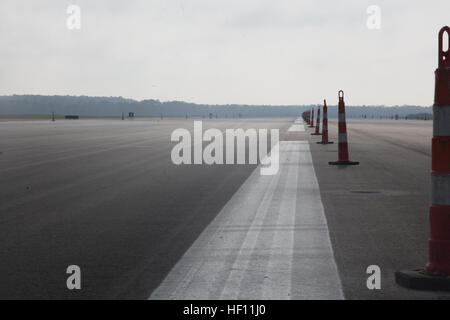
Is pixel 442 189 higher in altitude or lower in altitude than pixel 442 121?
lower

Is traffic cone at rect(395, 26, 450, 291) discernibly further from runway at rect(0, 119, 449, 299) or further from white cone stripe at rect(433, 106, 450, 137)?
runway at rect(0, 119, 449, 299)

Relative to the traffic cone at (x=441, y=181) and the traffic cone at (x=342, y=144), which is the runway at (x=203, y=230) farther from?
the traffic cone at (x=342, y=144)

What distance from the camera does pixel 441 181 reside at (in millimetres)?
5031

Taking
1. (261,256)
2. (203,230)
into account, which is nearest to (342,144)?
(203,230)

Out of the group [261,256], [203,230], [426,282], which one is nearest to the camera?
[426,282]

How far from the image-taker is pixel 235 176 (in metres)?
Answer: 12.3

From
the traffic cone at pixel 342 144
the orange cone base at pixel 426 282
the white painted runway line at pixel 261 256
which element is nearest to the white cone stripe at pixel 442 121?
the orange cone base at pixel 426 282

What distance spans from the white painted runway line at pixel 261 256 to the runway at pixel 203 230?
0.04 ft

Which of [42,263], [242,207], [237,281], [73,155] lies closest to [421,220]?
[242,207]

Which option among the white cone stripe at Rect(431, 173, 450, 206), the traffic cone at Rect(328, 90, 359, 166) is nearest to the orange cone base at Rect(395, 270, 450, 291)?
the white cone stripe at Rect(431, 173, 450, 206)

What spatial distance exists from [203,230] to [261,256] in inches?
52.5

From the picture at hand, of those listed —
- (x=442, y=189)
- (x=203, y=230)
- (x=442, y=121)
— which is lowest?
(x=203, y=230)

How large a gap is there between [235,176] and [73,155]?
649cm

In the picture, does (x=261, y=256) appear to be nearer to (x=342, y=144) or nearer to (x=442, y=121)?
(x=442, y=121)
